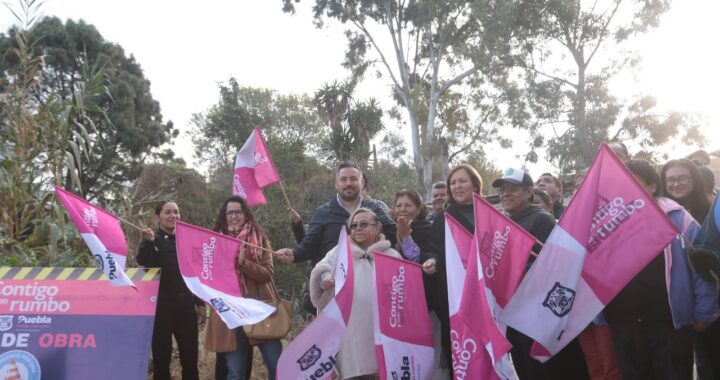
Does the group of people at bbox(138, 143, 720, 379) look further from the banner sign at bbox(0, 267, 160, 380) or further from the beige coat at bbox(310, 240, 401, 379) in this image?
the banner sign at bbox(0, 267, 160, 380)

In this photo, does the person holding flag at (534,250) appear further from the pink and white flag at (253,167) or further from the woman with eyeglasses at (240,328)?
the pink and white flag at (253,167)

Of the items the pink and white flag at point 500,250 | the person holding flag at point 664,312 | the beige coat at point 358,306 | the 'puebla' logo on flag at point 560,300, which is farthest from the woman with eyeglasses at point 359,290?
the person holding flag at point 664,312

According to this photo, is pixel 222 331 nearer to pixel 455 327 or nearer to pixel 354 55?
pixel 455 327

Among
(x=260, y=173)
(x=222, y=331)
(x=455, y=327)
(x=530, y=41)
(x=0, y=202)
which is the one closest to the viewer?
(x=455, y=327)

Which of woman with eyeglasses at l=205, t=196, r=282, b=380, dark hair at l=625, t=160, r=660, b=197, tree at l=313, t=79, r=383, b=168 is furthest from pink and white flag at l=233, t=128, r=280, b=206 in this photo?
tree at l=313, t=79, r=383, b=168

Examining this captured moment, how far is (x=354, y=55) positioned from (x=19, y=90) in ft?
75.1

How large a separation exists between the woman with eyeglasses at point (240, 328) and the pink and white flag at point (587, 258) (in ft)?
7.18

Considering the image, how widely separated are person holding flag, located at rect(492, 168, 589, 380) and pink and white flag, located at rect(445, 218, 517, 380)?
0.44 metres

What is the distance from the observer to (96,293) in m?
4.69

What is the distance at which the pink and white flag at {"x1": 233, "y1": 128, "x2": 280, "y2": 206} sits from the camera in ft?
23.2

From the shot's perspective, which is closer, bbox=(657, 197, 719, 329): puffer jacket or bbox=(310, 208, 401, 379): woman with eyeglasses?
bbox=(657, 197, 719, 329): puffer jacket

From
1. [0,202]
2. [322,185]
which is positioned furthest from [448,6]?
[0,202]

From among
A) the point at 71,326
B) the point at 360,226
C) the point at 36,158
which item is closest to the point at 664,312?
the point at 360,226

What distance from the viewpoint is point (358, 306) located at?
15.2ft
